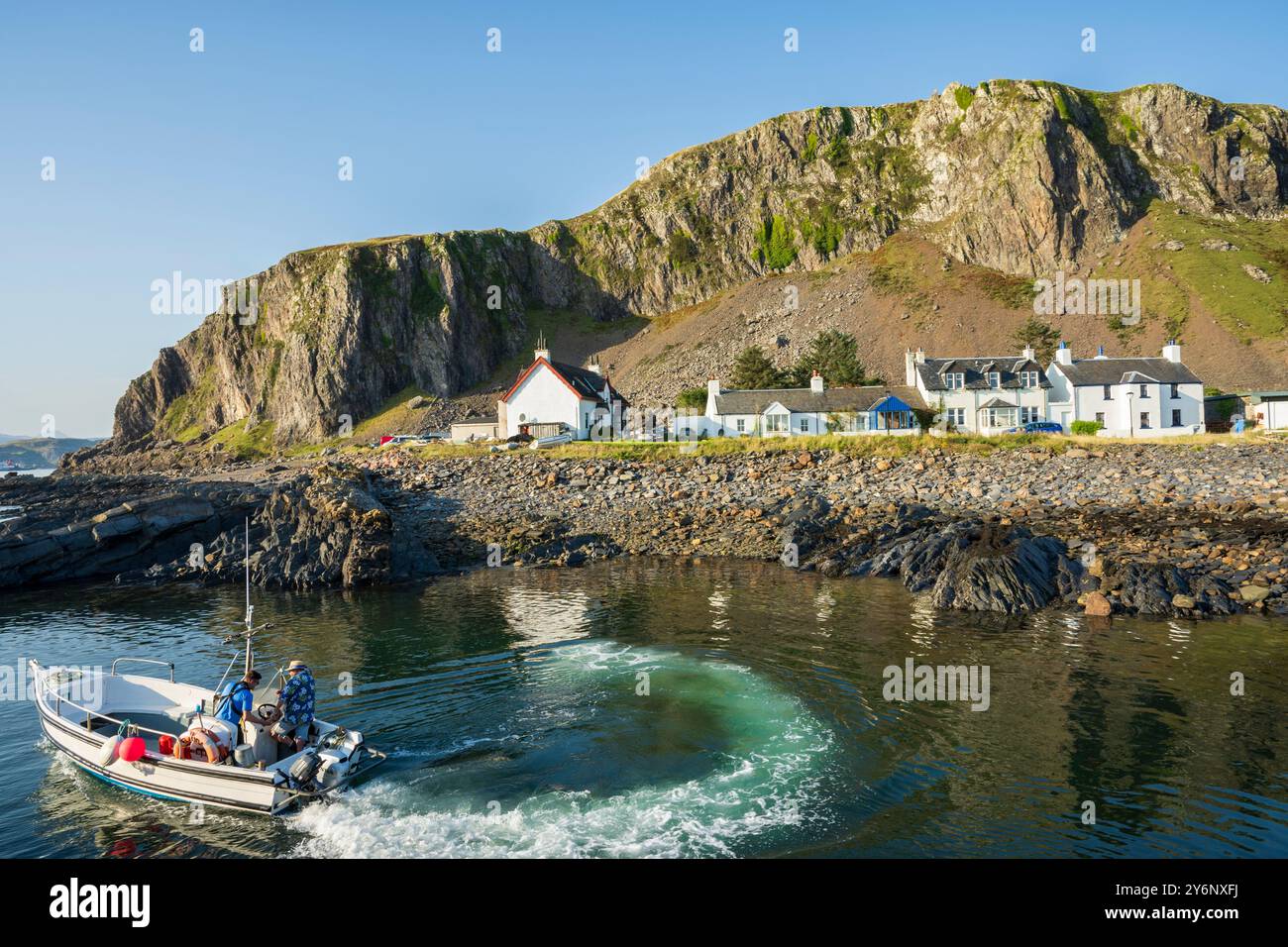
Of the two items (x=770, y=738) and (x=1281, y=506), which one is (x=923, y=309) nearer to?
(x=1281, y=506)

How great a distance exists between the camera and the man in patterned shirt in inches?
635

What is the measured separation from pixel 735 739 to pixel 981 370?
66310 millimetres

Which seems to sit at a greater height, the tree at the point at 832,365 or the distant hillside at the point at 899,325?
the distant hillside at the point at 899,325

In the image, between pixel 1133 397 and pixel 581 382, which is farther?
pixel 581 382

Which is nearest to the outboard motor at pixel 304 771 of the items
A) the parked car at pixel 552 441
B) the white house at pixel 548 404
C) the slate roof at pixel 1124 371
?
the parked car at pixel 552 441

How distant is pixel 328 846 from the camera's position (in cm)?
1352

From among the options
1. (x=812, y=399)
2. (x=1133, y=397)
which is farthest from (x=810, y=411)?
(x=1133, y=397)

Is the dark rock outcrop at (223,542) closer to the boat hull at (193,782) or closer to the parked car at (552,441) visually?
the parked car at (552,441)

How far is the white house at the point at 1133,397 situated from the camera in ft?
224

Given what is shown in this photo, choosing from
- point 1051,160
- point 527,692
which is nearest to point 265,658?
point 527,692

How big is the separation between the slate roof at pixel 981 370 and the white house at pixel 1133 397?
2.69 m

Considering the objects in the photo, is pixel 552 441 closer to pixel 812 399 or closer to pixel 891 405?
pixel 812 399

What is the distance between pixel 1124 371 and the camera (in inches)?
2768

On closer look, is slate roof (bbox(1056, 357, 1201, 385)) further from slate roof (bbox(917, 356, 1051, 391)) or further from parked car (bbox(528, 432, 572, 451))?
parked car (bbox(528, 432, 572, 451))
